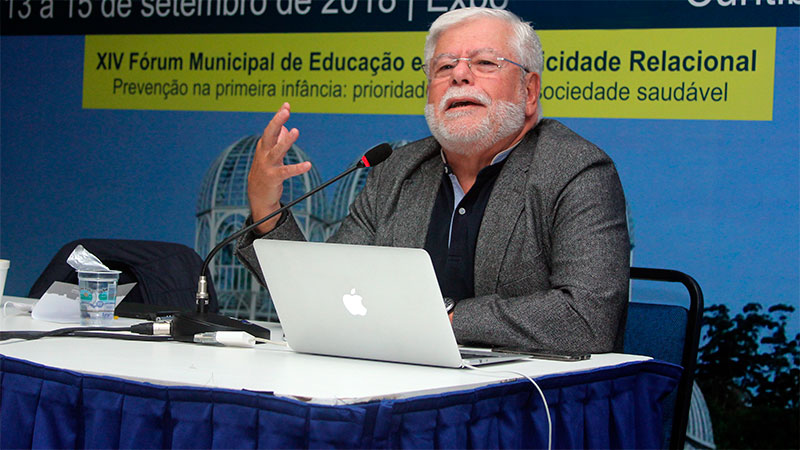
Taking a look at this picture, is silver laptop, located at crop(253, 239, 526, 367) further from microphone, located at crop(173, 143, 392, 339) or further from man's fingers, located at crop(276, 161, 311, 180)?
man's fingers, located at crop(276, 161, 311, 180)

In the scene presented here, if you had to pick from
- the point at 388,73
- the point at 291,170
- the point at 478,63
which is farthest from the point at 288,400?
the point at 388,73

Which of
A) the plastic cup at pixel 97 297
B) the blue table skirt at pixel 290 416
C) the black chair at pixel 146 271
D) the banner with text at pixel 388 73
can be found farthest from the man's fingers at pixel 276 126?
the banner with text at pixel 388 73

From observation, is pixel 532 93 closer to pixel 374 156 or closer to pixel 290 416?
pixel 374 156

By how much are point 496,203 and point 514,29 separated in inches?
19.5

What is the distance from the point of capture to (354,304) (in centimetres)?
165

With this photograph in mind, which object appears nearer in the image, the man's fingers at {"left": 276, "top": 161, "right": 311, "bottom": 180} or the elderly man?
the elderly man

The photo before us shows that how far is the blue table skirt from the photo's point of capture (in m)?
1.35

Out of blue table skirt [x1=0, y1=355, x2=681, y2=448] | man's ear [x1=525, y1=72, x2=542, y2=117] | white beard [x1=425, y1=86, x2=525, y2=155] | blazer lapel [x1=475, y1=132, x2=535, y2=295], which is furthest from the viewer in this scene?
man's ear [x1=525, y1=72, x2=542, y2=117]

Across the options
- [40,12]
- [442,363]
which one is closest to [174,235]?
[40,12]

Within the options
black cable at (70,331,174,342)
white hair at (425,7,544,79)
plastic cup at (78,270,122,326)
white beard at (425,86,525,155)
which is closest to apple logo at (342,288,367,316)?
black cable at (70,331,174,342)

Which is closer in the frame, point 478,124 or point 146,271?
point 478,124

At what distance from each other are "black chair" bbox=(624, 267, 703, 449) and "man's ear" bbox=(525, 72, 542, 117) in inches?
23.7

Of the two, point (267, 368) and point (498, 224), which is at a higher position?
point (498, 224)

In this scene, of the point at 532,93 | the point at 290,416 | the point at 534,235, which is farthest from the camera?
the point at 532,93
